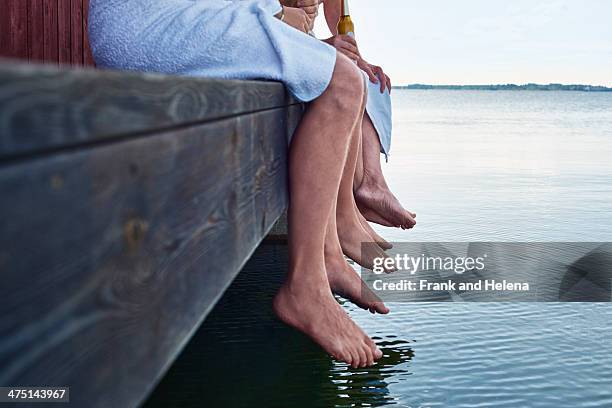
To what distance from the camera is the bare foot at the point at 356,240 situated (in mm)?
2852

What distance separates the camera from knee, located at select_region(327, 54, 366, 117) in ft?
5.82

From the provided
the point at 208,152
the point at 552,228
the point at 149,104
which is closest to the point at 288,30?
the point at 208,152

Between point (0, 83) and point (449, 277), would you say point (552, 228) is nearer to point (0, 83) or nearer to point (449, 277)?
point (449, 277)

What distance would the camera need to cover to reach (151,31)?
159 centimetres

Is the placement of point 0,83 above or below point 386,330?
above

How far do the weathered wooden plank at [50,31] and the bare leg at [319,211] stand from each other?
1918mm

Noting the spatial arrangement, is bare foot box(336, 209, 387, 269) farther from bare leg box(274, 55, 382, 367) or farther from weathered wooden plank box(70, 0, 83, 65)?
weathered wooden plank box(70, 0, 83, 65)

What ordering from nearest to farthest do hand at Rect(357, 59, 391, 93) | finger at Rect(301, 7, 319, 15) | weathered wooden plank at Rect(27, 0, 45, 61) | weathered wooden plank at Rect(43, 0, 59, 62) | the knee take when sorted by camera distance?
the knee, hand at Rect(357, 59, 391, 93), finger at Rect(301, 7, 319, 15), weathered wooden plank at Rect(27, 0, 45, 61), weathered wooden plank at Rect(43, 0, 59, 62)

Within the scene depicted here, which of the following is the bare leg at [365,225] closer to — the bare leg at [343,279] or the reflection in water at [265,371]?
the bare leg at [343,279]

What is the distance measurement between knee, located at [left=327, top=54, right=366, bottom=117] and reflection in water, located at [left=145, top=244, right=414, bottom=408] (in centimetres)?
60

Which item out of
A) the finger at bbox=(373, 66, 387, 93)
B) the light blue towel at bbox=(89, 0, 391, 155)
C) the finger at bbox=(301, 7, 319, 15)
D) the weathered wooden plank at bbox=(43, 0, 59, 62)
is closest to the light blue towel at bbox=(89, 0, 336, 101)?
the light blue towel at bbox=(89, 0, 391, 155)

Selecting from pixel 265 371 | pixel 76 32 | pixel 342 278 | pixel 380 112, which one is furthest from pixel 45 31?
pixel 265 371

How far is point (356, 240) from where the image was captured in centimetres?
288

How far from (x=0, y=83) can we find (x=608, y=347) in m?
2.00
